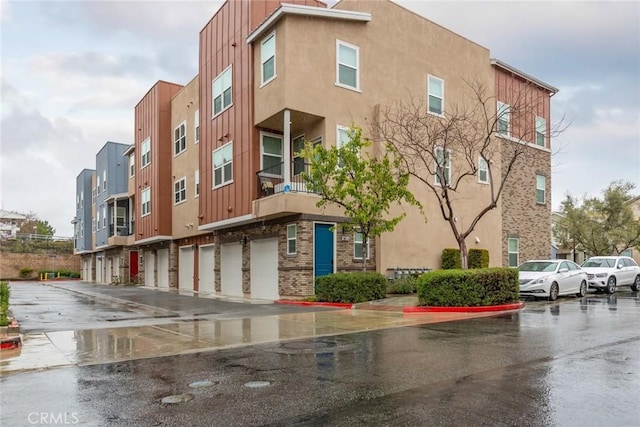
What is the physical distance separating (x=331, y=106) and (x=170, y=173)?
1598cm

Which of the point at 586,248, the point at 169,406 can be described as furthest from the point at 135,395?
the point at 586,248

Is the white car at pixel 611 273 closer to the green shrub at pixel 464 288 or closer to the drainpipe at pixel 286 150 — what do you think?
the green shrub at pixel 464 288

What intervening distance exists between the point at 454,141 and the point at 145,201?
2190 cm

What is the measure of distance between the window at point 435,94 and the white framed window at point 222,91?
29.8 feet

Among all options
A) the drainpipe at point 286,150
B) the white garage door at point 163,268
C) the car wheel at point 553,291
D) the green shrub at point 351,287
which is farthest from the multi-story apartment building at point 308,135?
the car wheel at point 553,291

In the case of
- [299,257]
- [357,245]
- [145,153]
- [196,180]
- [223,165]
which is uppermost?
[145,153]

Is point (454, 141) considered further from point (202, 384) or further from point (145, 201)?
point (145, 201)

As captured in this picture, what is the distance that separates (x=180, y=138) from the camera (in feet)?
101

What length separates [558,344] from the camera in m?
9.11

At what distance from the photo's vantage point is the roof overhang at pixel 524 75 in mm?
26922

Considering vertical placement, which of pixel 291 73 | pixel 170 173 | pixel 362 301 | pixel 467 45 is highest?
pixel 467 45

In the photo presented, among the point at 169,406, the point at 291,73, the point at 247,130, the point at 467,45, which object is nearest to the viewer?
the point at 169,406

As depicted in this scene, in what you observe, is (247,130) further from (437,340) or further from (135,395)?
(135,395)

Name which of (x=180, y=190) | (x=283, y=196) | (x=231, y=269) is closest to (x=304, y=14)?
(x=283, y=196)
